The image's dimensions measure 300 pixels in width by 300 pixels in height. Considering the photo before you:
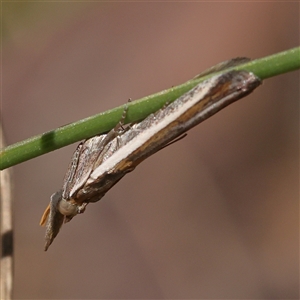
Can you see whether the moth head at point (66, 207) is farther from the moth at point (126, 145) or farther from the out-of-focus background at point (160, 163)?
the out-of-focus background at point (160, 163)

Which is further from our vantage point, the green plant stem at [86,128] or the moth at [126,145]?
the moth at [126,145]

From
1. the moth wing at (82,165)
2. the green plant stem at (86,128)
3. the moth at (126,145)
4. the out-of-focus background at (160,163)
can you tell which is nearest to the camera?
the green plant stem at (86,128)

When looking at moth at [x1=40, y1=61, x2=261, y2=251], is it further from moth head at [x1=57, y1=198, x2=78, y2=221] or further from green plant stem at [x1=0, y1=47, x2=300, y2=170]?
green plant stem at [x1=0, y1=47, x2=300, y2=170]

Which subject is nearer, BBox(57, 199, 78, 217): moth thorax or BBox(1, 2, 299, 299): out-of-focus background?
BBox(57, 199, 78, 217): moth thorax

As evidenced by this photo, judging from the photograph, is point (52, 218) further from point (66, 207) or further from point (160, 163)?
point (160, 163)

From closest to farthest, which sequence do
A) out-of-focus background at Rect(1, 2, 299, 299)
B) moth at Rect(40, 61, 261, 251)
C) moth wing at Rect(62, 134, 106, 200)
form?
moth at Rect(40, 61, 261, 251)
moth wing at Rect(62, 134, 106, 200)
out-of-focus background at Rect(1, 2, 299, 299)

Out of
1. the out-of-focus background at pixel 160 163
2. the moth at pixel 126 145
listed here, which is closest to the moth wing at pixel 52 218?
the moth at pixel 126 145

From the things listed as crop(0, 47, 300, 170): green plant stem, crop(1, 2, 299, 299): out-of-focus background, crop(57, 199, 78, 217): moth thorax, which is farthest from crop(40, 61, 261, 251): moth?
crop(1, 2, 299, 299): out-of-focus background
